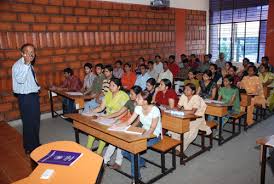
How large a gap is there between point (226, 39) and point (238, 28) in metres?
0.63

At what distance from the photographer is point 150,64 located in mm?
7090

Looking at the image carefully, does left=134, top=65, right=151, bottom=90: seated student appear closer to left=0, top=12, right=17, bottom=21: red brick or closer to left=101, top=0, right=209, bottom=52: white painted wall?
left=101, top=0, right=209, bottom=52: white painted wall

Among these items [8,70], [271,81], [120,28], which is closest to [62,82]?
[8,70]

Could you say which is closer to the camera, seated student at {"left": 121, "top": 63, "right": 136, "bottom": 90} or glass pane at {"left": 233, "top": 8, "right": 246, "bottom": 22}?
seated student at {"left": 121, "top": 63, "right": 136, "bottom": 90}

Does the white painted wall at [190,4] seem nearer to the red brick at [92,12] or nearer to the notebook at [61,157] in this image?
the red brick at [92,12]

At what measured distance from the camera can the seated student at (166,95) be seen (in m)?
4.26

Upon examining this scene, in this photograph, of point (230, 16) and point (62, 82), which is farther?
point (230, 16)

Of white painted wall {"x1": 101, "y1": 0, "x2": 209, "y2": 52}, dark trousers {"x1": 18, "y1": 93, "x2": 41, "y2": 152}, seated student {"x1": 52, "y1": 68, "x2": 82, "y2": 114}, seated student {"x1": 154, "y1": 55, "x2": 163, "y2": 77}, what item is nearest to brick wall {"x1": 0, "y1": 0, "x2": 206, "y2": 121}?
white painted wall {"x1": 101, "y1": 0, "x2": 209, "y2": 52}

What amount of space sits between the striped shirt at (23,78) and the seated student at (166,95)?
2.05 meters

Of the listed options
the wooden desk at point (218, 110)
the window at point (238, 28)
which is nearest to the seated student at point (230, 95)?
the wooden desk at point (218, 110)

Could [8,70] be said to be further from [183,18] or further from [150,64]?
[183,18]

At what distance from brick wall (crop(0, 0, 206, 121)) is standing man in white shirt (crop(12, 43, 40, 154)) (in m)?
2.23

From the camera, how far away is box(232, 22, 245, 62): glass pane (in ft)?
30.6

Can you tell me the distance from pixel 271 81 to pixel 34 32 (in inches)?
225
